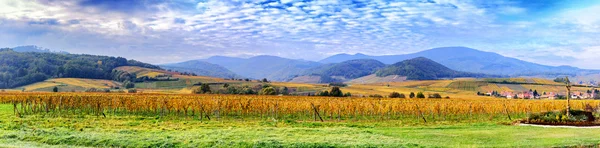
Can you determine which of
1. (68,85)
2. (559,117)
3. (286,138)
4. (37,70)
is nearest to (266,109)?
(286,138)

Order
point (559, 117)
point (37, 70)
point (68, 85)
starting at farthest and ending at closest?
point (37, 70) → point (68, 85) → point (559, 117)

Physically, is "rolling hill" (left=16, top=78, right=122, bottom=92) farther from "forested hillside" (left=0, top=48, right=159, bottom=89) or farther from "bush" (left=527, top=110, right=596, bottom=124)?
"bush" (left=527, top=110, right=596, bottom=124)

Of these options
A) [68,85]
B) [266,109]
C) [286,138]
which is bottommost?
[286,138]

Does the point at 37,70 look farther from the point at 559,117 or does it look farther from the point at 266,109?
the point at 559,117

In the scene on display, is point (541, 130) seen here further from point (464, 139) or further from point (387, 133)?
point (387, 133)

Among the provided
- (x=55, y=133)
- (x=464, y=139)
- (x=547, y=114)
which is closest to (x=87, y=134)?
(x=55, y=133)

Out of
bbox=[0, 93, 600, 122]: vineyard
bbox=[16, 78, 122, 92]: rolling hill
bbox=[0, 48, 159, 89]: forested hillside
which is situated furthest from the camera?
bbox=[0, 48, 159, 89]: forested hillside

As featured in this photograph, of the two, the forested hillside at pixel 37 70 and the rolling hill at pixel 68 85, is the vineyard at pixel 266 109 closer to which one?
the rolling hill at pixel 68 85

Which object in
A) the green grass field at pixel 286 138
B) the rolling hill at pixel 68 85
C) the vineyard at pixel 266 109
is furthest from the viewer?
the rolling hill at pixel 68 85

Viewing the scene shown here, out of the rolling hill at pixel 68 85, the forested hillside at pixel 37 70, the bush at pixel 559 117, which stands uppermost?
the forested hillside at pixel 37 70

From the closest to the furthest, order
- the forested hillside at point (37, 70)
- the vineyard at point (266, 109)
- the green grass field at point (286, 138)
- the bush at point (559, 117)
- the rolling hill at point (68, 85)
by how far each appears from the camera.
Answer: the green grass field at point (286, 138) < the bush at point (559, 117) < the vineyard at point (266, 109) < the rolling hill at point (68, 85) < the forested hillside at point (37, 70)

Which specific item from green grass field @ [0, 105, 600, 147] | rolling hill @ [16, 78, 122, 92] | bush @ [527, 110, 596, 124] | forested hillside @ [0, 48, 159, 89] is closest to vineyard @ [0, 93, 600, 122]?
bush @ [527, 110, 596, 124]

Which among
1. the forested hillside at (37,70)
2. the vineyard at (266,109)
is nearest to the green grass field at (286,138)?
the vineyard at (266,109)

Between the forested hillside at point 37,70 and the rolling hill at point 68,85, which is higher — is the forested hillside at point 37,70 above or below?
above
